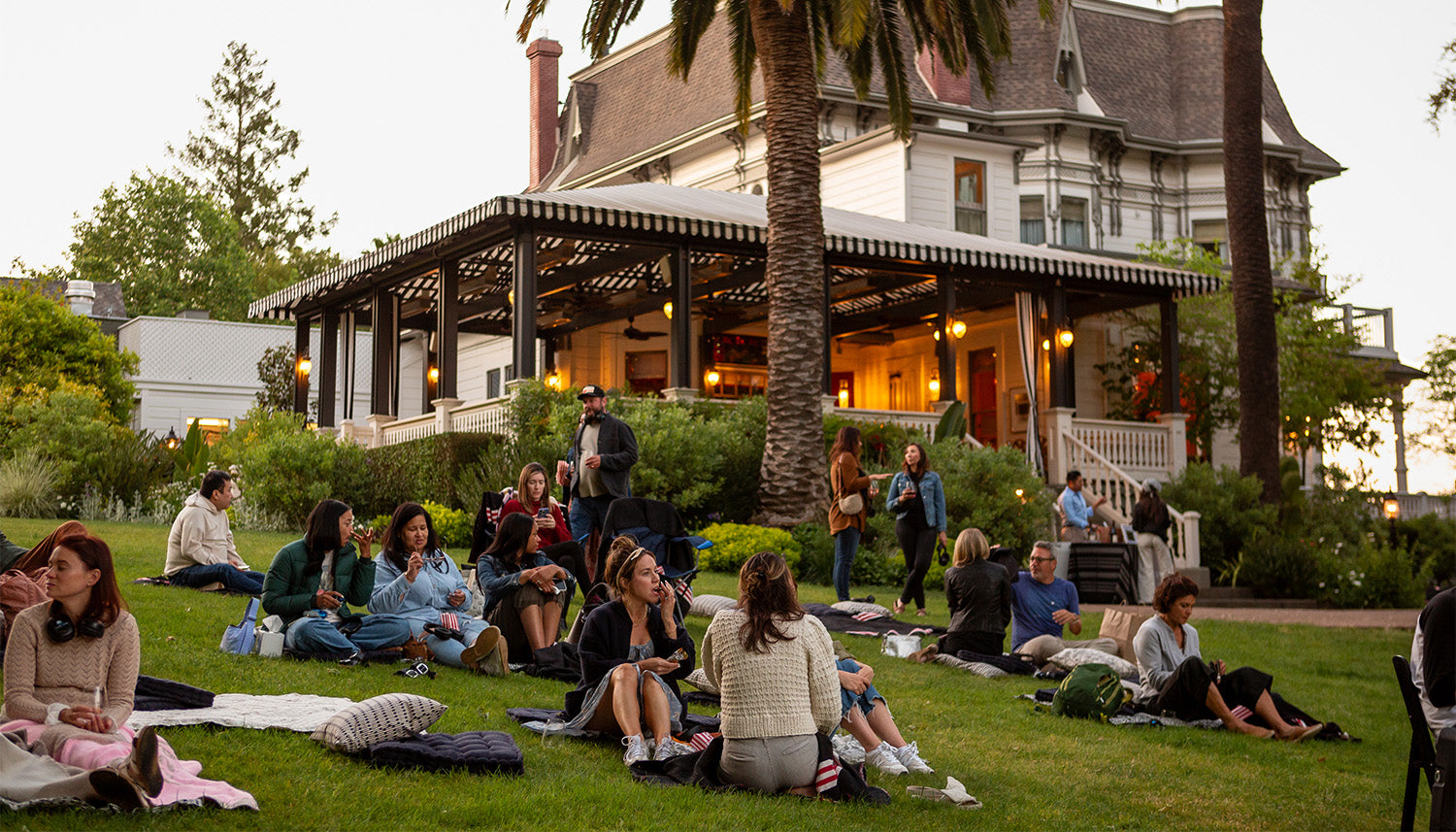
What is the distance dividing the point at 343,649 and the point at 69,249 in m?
56.7

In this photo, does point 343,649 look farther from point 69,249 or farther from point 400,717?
point 69,249

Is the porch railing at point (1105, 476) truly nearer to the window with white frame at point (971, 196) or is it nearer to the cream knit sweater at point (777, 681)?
the window with white frame at point (971, 196)

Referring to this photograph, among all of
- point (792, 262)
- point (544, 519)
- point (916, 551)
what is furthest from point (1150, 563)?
point (544, 519)

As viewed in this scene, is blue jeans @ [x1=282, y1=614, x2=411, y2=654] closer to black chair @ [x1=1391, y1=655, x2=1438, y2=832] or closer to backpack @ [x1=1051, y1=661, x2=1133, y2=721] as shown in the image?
backpack @ [x1=1051, y1=661, x2=1133, y2=721]

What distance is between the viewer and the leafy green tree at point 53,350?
30.3 metres

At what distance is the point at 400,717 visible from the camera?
22.2 feet

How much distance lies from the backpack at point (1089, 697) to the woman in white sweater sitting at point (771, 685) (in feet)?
10.1

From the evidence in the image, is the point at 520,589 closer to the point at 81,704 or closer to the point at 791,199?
the point at 81,704

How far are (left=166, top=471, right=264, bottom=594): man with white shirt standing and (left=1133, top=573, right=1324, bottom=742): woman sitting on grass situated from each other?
7.39m

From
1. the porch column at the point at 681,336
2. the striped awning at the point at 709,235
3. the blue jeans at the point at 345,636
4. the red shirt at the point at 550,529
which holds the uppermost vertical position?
the striped awning at the point at 709,235

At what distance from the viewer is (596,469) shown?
12164 mm

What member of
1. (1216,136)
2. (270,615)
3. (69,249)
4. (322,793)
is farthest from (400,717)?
(69,249)

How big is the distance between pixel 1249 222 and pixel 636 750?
1755 centimetres

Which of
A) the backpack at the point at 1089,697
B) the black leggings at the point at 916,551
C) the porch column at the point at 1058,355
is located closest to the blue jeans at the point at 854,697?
the backpack at the point at 1089,697
